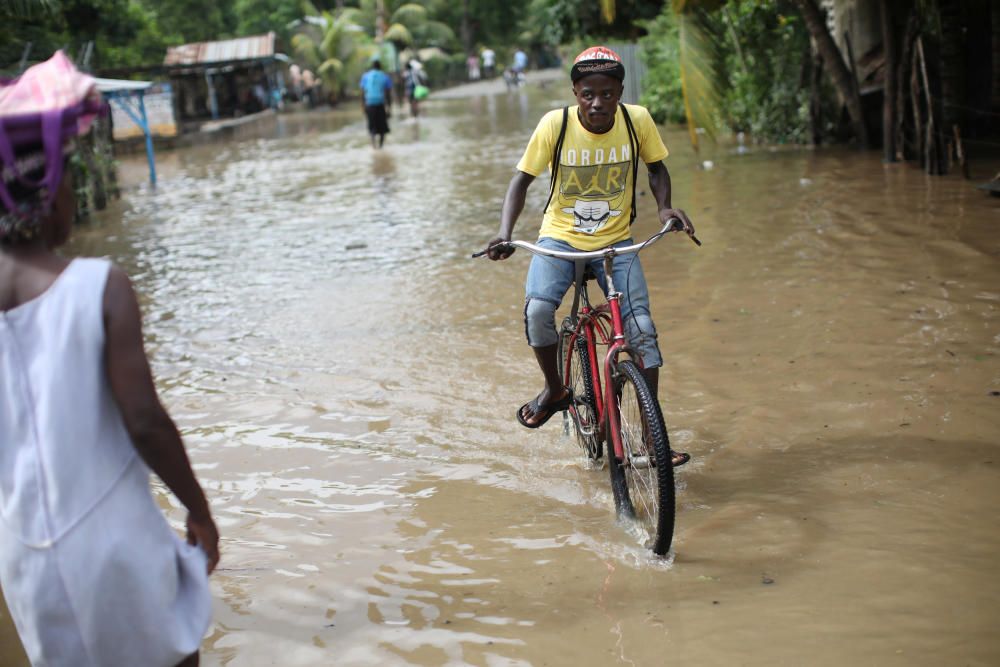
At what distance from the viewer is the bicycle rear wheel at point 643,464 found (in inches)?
151

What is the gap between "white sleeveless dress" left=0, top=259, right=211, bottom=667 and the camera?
2.06 metres

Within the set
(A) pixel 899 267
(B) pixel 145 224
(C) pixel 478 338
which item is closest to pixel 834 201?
(A) pixel 899 267

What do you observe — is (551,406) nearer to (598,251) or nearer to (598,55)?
(598,251)

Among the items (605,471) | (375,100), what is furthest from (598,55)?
(375,100)

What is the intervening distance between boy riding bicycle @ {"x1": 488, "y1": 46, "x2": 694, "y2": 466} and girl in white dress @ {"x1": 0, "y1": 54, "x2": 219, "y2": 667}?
2478mm

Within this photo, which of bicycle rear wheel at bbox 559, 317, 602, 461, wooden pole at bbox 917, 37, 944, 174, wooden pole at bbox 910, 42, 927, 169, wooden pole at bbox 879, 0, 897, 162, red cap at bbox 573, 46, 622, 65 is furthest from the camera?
wooden pole at bbox 879, 0, 897, 162

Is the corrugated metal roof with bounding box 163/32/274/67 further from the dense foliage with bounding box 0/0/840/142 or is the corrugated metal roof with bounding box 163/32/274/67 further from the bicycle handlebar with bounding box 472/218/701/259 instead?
the bicycle handlebar with bounding box 472/218/701/259

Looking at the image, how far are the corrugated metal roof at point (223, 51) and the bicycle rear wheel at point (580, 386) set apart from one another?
34.8 m

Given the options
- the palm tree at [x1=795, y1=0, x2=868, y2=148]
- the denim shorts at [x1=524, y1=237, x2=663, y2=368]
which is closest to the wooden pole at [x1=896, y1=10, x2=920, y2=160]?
the palm tree at [x1=795, y1=0, x2=868, y2=148]

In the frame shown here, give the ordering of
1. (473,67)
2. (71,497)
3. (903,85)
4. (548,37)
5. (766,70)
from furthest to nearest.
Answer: (473,67)
(548,37)
(766,70)
(903,85)
(71,497)

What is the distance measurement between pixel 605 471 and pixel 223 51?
35.9m

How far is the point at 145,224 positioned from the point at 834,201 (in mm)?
9648

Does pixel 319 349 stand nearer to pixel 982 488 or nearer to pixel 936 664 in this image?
pixel 982 488

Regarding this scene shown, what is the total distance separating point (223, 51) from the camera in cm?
3750
